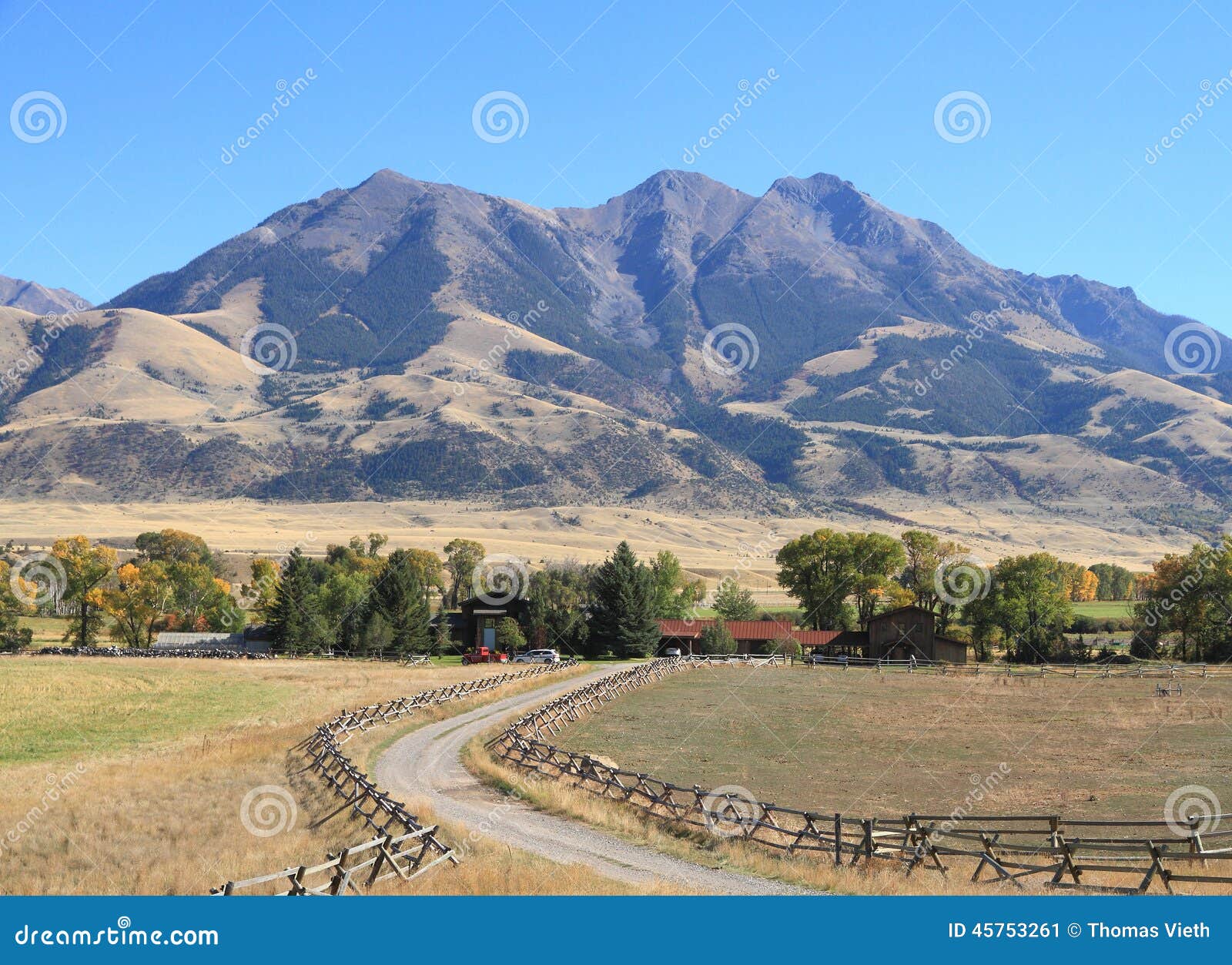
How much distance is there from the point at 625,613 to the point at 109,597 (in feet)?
163

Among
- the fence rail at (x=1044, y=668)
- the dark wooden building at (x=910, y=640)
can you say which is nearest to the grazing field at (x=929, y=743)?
the fence rail at (x=1044, y=668)

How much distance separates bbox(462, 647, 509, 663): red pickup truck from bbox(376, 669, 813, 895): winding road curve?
5309 cm

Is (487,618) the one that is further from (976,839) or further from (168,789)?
(976,839)

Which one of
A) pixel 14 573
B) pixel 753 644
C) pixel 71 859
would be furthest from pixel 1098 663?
pixel 14 573

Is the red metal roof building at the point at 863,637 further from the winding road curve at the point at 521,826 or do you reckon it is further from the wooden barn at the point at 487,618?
the winding road curve at the point at 521,826

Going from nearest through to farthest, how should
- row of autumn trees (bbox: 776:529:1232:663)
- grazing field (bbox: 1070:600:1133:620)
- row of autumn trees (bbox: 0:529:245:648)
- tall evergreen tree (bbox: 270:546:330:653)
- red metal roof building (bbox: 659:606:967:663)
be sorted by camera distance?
row of autumn trees (bbox: 776:529:1232:663) → tall evergreen tree (bbox: 270:546:330:653) → red metal roof building (bbox: 659:606:967:663) → row of autumn trees (bbox: 0:529:245:648) → grazing field (bbox: 1070:600:1133:620)

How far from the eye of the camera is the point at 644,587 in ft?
332

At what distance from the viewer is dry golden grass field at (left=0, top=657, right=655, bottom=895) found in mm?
20969

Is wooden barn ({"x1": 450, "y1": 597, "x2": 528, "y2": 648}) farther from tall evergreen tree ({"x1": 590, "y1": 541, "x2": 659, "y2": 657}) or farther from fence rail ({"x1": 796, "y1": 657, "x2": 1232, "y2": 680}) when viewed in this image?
fence rail ({"x1": 796, "y1": 657, "x2": 1232, "y2": 680})

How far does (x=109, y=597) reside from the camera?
107750 millimetres

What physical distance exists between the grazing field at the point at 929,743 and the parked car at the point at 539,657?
20.3m

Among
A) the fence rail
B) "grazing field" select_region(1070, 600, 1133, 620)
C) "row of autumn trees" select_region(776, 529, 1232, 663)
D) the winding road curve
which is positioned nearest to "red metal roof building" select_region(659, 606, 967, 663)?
the fence rail

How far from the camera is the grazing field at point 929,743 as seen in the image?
3183cm

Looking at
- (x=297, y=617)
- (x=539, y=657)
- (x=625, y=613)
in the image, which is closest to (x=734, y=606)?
(x=625, y=613)
